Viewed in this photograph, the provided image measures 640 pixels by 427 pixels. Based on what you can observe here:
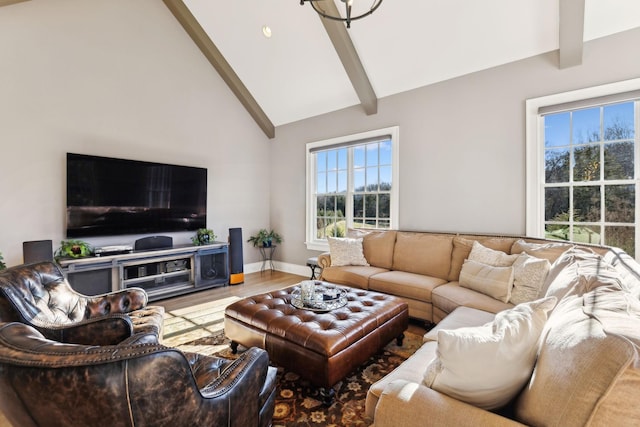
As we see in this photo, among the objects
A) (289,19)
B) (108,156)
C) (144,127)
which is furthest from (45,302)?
(289,19)

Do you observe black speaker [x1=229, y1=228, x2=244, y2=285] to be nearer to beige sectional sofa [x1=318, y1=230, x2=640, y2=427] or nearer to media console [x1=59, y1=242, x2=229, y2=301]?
media console [x1=59, y1=242, x2=229, y2=301]

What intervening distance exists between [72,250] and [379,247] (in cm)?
369

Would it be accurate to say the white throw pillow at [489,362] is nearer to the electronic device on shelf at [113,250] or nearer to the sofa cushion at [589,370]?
the sofa cushion at [589,370]

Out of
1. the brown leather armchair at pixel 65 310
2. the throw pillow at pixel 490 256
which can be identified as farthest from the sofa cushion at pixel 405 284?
the brown leather armchair at pixel 65 310

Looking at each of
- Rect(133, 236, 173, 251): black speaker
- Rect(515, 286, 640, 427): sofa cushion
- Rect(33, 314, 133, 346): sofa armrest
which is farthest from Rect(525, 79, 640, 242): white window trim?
Rect(133, 236, 173, 251): black speaker

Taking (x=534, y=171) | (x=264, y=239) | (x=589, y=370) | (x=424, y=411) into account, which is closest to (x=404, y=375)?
(x=424, y=411)

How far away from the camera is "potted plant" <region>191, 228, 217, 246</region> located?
4.60 meters

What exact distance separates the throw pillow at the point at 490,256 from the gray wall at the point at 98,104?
3929mm

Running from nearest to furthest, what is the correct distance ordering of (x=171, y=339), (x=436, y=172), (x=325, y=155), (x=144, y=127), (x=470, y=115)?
(x=171, y=339)
(x=470, y=115)
(x=436, y=172)
(x=144, y=127)
(x=325, y=155)

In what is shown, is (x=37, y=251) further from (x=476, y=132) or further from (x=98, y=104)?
(x=476, y=132)

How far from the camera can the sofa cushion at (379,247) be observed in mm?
3813

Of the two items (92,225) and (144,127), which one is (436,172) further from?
(92,225)

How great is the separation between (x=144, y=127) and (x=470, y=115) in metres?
4.41

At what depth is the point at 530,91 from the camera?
3238 millimetres
